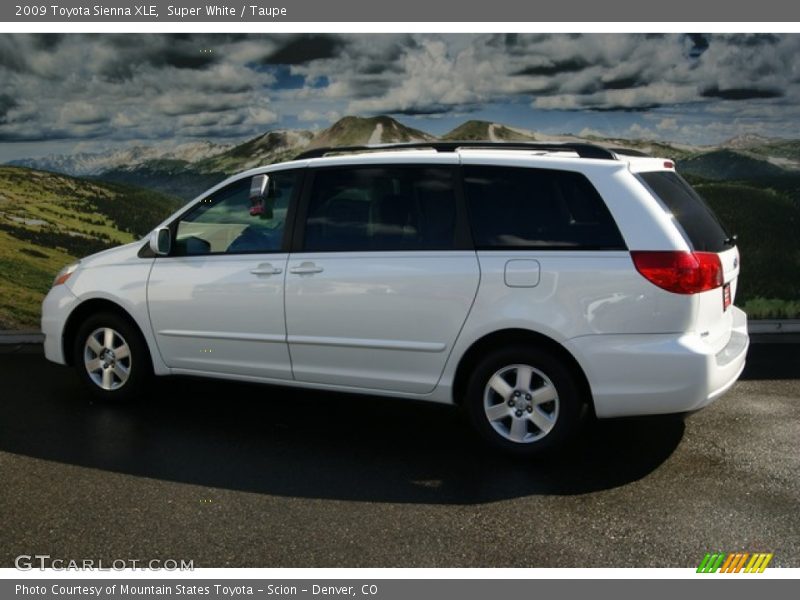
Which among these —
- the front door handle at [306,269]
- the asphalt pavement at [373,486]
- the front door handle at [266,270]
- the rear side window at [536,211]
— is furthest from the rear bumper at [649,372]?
the front door handle at [266,270]

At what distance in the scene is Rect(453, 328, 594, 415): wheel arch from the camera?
477 centimetres

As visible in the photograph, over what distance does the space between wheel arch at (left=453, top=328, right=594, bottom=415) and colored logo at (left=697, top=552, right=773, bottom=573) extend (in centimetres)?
116

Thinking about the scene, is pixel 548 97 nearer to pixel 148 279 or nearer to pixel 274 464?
pixel 148 279

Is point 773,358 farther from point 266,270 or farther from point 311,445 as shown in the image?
point 266,270

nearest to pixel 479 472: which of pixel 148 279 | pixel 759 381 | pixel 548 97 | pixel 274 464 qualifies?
pixel 274 464

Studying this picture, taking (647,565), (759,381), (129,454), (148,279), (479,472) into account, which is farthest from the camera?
(759,381)

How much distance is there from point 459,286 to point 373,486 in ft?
3.95

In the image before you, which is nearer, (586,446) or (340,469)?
(340,469)

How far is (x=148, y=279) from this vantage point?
5863mm

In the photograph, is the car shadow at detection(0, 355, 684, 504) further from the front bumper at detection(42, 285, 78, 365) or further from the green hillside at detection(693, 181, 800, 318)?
the green hillside at detection(693, 181, 800, 318)

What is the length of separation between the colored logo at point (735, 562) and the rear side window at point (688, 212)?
1613mm

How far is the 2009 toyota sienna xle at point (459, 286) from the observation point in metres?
4.58

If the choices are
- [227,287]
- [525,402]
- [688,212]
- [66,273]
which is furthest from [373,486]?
[66,273]

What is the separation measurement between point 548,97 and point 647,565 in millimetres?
5884
